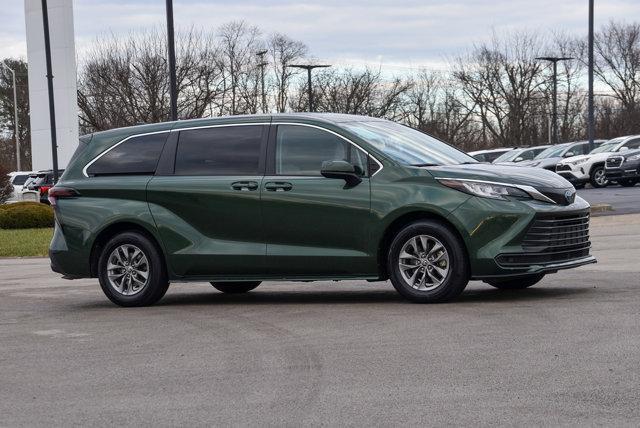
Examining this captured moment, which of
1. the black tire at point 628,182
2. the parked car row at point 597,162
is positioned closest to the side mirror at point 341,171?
the parked car row at point 597,162

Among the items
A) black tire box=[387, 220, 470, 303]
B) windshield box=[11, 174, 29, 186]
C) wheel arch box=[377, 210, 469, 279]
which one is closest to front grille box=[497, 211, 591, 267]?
black tire box=[387, 220, 470, 303]

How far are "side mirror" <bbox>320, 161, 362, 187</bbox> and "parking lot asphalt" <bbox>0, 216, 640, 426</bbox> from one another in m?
1.14

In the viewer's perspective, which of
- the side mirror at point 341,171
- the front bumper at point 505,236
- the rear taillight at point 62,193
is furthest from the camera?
the rear taillight at point 62,193

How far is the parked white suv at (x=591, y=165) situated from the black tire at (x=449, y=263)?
3045cm

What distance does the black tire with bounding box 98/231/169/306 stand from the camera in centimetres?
1170

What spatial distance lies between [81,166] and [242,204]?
78.9 inches

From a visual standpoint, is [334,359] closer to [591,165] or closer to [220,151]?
[220,151]

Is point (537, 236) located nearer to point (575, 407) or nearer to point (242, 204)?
point (242, 204)

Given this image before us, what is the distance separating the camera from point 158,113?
54.8 meters

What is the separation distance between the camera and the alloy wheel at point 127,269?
11812 mm

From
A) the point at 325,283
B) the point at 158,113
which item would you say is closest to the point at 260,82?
the point at 158,113

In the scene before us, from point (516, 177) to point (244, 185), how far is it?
8.40ft

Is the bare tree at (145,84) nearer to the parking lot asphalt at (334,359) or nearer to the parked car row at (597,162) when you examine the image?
the parked car row at (597,162)

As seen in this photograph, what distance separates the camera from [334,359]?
7.96 metres
